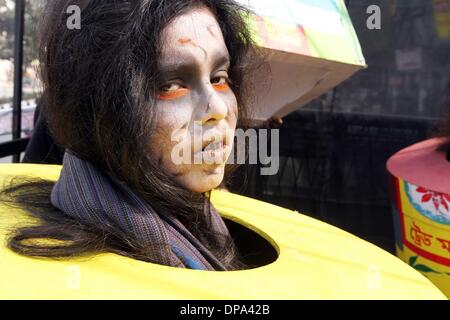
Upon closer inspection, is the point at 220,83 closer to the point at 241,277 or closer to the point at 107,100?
the point at 107,100

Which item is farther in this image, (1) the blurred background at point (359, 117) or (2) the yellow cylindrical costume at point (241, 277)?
(1) the blurred background at point (359, 117)

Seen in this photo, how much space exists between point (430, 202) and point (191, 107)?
3.82 ft

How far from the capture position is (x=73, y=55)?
0.96 meters

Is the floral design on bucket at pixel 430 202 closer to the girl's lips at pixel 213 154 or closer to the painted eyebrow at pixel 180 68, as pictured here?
the girl's lips at pixel 213 154

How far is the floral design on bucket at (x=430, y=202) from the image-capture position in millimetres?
1809

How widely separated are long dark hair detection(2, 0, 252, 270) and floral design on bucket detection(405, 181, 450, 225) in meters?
1.11

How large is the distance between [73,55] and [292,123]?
8.06ft

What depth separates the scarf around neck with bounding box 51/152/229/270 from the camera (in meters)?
0.92

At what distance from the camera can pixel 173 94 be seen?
Result: 3.26 ft

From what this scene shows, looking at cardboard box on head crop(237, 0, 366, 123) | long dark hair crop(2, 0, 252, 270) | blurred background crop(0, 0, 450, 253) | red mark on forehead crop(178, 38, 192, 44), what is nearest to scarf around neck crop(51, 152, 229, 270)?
long dark hair crop(2, 0, 252, 270)

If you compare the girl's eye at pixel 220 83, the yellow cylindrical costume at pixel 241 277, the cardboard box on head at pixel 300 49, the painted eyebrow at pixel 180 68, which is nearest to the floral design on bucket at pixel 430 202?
the cardboard box on head at pixel 300 49

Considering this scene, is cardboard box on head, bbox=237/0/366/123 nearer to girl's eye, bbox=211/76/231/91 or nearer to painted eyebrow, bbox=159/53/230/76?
girl's eye, bbox=211/76/231/91

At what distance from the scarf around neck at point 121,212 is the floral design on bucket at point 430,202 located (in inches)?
41.9
